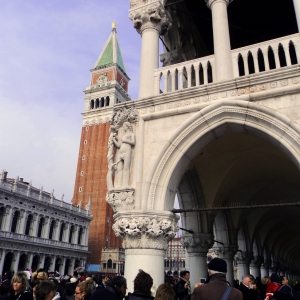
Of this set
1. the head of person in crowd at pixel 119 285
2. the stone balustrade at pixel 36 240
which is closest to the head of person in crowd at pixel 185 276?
the head of person in crowd at pixel 119 285

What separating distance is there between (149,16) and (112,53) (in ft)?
216

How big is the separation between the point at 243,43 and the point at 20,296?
1099 centimetres

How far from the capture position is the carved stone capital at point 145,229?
6.07 meters

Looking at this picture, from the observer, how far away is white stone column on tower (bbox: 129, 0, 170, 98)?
7.81 m

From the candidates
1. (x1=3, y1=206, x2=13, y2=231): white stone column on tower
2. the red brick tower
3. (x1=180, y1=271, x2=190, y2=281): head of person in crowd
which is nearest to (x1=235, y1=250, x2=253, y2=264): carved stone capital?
(x1=180, y1=271, x2=190, y2=281): head of person in crowd

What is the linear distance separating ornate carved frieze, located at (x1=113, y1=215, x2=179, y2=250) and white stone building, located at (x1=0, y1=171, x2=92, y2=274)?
32.9 meters

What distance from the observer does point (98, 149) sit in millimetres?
58562

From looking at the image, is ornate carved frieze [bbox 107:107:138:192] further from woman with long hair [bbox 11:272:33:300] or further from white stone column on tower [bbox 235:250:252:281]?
white stone column on tower [bbox 235:250:252:281]

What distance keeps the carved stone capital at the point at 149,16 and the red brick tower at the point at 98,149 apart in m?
47.5

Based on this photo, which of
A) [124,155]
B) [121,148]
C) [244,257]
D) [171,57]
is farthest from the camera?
[244,257]

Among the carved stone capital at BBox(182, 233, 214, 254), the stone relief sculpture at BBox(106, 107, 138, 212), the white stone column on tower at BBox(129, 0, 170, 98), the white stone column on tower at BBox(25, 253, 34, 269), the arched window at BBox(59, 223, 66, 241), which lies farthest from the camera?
the arched window at BBox(59, 223, 66, 241)

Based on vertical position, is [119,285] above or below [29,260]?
below

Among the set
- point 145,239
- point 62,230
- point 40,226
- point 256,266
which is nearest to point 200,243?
point 145,239

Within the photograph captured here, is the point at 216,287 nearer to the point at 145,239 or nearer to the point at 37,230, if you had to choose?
the point at 145,239
